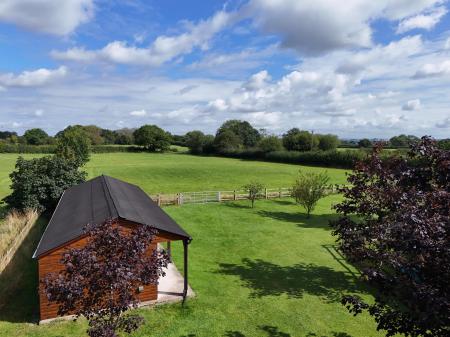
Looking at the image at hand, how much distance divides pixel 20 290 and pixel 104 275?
895 cm

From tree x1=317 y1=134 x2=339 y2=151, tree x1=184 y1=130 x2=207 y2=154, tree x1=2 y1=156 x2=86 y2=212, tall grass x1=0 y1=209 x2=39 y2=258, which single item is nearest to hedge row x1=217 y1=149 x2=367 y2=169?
tree x1=317 y1=134 x2=339 y2=151

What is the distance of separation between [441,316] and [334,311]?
6.90m

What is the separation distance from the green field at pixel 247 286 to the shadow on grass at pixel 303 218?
0.09 metres

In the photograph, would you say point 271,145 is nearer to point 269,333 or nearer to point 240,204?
point 240,204

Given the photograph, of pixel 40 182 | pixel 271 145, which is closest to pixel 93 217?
pixel 40 182

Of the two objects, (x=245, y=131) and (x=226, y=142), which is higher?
(x=245, y=131)

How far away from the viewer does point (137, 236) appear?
838cm

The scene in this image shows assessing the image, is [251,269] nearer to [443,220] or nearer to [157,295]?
[157,295]

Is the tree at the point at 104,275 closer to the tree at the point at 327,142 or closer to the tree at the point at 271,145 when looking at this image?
the tree at the point at 271,145

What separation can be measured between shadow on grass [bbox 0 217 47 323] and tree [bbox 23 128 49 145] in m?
125

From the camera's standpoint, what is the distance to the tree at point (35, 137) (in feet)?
427

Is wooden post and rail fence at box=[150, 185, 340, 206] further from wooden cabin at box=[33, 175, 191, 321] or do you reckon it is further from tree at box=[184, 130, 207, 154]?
tree at box=[184, 130, 207, 154]

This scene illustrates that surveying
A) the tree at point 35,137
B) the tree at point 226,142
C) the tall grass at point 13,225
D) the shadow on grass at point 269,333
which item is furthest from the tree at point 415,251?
the tree at point 35,137

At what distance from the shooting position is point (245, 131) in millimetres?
135125
